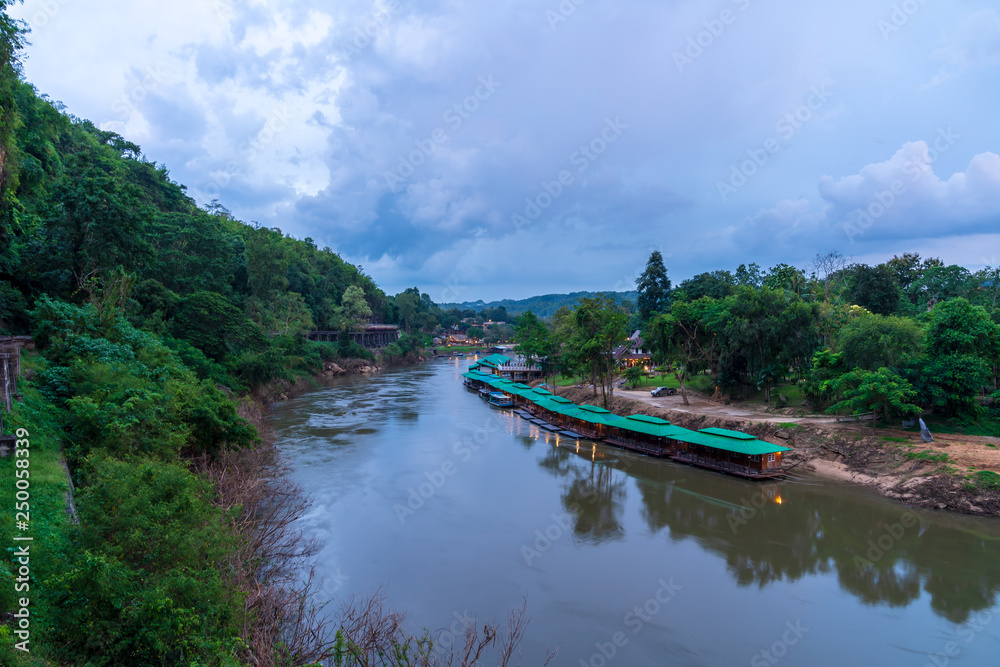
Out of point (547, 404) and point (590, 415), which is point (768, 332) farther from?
point (547, 404)

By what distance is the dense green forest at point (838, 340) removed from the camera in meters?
26.9

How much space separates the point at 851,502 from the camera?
24031 millimetres

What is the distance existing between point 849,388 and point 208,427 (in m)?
34.5

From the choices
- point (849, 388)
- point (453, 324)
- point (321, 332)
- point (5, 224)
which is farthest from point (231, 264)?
point (453, 324)

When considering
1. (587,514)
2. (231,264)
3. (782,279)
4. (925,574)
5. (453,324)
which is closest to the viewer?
(925,574)

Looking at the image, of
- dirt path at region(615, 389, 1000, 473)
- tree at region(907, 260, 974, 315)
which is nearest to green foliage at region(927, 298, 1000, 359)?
dirt path at region(615, 389, 1000, 473)

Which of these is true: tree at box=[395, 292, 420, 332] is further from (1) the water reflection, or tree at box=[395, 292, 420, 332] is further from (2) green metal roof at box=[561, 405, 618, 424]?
(1) the water reflection

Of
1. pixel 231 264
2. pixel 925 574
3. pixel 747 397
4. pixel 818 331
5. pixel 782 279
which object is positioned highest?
pixel 231 264

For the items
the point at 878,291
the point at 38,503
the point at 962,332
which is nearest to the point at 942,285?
the point at 878,291

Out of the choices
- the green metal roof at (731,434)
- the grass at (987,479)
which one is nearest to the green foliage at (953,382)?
the grass at (987,479)

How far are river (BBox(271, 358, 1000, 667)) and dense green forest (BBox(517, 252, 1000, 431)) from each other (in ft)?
Result: 26.3

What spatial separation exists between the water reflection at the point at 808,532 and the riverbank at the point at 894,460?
120cm

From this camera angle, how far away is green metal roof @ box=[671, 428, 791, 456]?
87.1ft

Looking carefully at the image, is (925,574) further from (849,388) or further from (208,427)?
(208,427)
